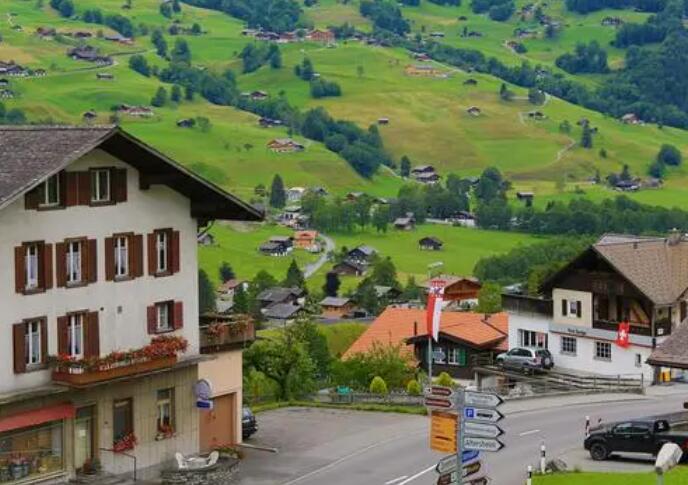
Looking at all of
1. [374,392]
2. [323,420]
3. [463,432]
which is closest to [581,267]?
[374,392]

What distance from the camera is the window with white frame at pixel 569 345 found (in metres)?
76.9

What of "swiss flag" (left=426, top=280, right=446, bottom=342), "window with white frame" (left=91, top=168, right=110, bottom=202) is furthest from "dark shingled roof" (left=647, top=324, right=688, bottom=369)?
"swiss flag" (left=426, top=280, right=446, bottom=342)

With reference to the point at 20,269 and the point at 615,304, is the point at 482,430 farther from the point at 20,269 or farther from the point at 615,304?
the point at 615,304

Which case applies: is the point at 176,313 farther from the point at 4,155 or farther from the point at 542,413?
the point at 542,413

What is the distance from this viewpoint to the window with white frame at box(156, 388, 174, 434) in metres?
45.6

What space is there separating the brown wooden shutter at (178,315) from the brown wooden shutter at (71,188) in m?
5.35

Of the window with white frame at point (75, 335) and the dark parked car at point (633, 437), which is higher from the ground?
the window with white frame at point (75, 335)

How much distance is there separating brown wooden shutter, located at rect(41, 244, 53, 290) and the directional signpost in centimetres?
1694

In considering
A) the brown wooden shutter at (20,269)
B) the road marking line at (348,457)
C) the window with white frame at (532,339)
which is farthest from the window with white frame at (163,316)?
the window with white frame at (532,339)

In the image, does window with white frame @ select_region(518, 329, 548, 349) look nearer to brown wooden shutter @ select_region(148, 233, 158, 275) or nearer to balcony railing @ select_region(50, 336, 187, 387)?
brown wooden shutter @ select_region(148, 233, 158, 275)

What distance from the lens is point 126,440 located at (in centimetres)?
4400

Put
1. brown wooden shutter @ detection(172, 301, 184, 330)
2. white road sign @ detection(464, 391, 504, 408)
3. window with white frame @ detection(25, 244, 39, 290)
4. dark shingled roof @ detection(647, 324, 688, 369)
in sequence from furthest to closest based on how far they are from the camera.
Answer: brown wooden shutter @ detection(172, 301, 184, 330)
window with white frame @ detection(25, 244, 39, 290)
dark shingled roof @ detection(647, 324, 688, 369)
white road sign @ detection(464, 391, 504, 408)

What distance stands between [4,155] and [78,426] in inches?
304

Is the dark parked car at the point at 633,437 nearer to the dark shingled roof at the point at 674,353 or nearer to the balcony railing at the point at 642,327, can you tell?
the dark shingled roof at the point at 674,353
